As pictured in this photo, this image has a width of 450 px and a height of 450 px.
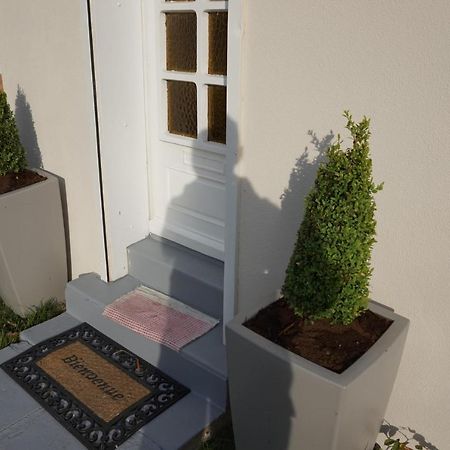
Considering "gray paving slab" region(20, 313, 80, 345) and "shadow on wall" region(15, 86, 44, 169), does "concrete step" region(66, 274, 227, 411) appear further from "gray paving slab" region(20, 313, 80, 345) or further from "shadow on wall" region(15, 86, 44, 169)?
"shadow on wall" region(15, 86, 44, 169)

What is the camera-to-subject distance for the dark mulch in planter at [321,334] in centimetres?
207

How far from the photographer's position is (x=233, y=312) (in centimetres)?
294

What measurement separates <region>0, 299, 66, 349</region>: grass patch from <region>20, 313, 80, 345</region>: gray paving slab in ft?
0.47

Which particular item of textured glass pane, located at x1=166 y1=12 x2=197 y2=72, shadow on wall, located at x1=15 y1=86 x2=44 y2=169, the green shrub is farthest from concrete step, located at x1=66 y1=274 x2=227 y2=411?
textured glass pane, located at x1=166 y1=12 x2=197 y2=72

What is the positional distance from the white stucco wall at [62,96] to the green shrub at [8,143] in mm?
244

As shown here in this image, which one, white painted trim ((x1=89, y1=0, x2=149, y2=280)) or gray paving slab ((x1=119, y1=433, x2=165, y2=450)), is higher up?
white painted trim ((x1=89, y1=0, x2=149, y2=280))

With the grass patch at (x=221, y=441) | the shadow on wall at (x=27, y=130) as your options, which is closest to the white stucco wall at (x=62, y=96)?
the shadow on wall at (x=27, y=130)

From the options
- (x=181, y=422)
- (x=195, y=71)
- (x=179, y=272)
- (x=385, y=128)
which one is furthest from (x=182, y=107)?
(x=181, y=422)

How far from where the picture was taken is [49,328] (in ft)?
11.7

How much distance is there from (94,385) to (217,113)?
1864 millimetres

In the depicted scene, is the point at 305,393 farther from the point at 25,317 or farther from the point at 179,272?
the point at 25,317

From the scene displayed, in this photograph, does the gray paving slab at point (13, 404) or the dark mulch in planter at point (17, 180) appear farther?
the dark mulch in planter at point (17, 180)

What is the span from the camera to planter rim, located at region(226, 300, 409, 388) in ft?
Answer: 6.29

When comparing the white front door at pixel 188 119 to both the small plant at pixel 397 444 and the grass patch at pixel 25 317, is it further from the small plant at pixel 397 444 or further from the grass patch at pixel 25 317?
the small plant at pixel 397 444
